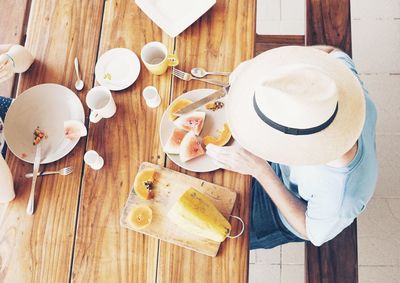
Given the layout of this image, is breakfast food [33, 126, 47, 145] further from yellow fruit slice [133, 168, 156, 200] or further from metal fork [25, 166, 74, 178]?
yellow fruit slice [133, 168, 156, 200]

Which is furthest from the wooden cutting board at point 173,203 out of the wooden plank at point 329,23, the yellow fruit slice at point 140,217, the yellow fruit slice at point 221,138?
→ the wooden plank at point 329,23

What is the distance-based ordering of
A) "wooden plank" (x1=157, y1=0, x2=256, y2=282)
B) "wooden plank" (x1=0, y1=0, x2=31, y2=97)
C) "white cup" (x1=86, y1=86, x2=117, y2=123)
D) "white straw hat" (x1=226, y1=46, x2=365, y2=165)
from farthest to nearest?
1. "wooden plank" (x1=0, y1=0, x2=31, y2=97)
2. "white cup" (x1=86, y1=86, x2=117, y2=123)
3. "wooden plank" (x1=157, y1=0, x2=256, y2=282)
4. "white straw hat" (x1=226, y1=46, x2=365, y2=165)

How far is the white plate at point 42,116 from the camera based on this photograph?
1396 millimetres

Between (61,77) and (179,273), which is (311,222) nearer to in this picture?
(179,273)

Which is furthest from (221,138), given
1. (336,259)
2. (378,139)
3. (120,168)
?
(378,139)

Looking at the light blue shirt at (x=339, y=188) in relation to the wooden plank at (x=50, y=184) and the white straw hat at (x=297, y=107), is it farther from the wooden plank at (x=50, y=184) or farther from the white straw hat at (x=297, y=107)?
the wooden plank at (x=50, y=184)

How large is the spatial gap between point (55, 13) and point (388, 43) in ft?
6.05

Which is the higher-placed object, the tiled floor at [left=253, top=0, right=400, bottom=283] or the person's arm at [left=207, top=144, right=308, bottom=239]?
the person's arm at [left=207, top=144, right=308, bottom=239]

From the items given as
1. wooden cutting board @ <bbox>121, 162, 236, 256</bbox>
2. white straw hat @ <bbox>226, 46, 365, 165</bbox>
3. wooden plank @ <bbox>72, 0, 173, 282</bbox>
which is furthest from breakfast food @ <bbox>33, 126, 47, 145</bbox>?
white straw hat @ <bbox>226, 46, 365, 165</bbox>

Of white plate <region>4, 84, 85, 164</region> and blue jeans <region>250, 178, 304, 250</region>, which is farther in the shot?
blue jeans <region>250, 178, 304, 250</region>

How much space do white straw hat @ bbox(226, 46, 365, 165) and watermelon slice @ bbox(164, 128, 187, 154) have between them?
28cm

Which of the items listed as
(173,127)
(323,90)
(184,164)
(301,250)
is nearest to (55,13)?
(173,127)

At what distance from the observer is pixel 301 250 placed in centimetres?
217

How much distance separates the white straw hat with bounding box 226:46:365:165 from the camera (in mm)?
936
